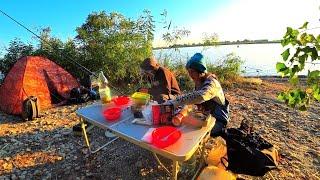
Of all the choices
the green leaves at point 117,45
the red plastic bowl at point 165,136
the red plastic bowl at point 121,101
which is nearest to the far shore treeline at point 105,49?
the green leaves at point 117,45

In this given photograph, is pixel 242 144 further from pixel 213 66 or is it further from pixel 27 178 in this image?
pixel 213 66

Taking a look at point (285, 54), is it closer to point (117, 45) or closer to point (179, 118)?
point (179, 118)

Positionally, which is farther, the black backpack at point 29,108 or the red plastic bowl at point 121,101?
the black backpack at point 29,108

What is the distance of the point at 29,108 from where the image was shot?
5.05 meters

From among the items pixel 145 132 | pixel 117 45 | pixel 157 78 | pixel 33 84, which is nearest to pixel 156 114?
pixel 145 132

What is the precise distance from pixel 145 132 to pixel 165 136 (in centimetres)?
27

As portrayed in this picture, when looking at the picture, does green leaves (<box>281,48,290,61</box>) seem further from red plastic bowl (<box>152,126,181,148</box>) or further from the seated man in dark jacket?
the seated man in dark jacket

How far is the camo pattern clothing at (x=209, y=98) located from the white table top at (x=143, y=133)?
9.1 inches

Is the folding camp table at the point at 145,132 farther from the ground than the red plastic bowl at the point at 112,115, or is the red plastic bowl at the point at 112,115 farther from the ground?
the red plastic bowl at the point at 112,115

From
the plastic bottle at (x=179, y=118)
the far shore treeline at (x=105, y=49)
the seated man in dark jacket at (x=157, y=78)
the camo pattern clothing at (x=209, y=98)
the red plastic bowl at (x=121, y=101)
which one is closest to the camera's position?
the plastic bottle at (x=179, y=118)

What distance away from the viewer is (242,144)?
281cm

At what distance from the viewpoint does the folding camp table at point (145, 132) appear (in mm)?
2227

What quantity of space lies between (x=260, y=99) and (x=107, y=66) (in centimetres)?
362

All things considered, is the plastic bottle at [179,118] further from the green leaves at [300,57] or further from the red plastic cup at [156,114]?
the green leaves at [300,57]
